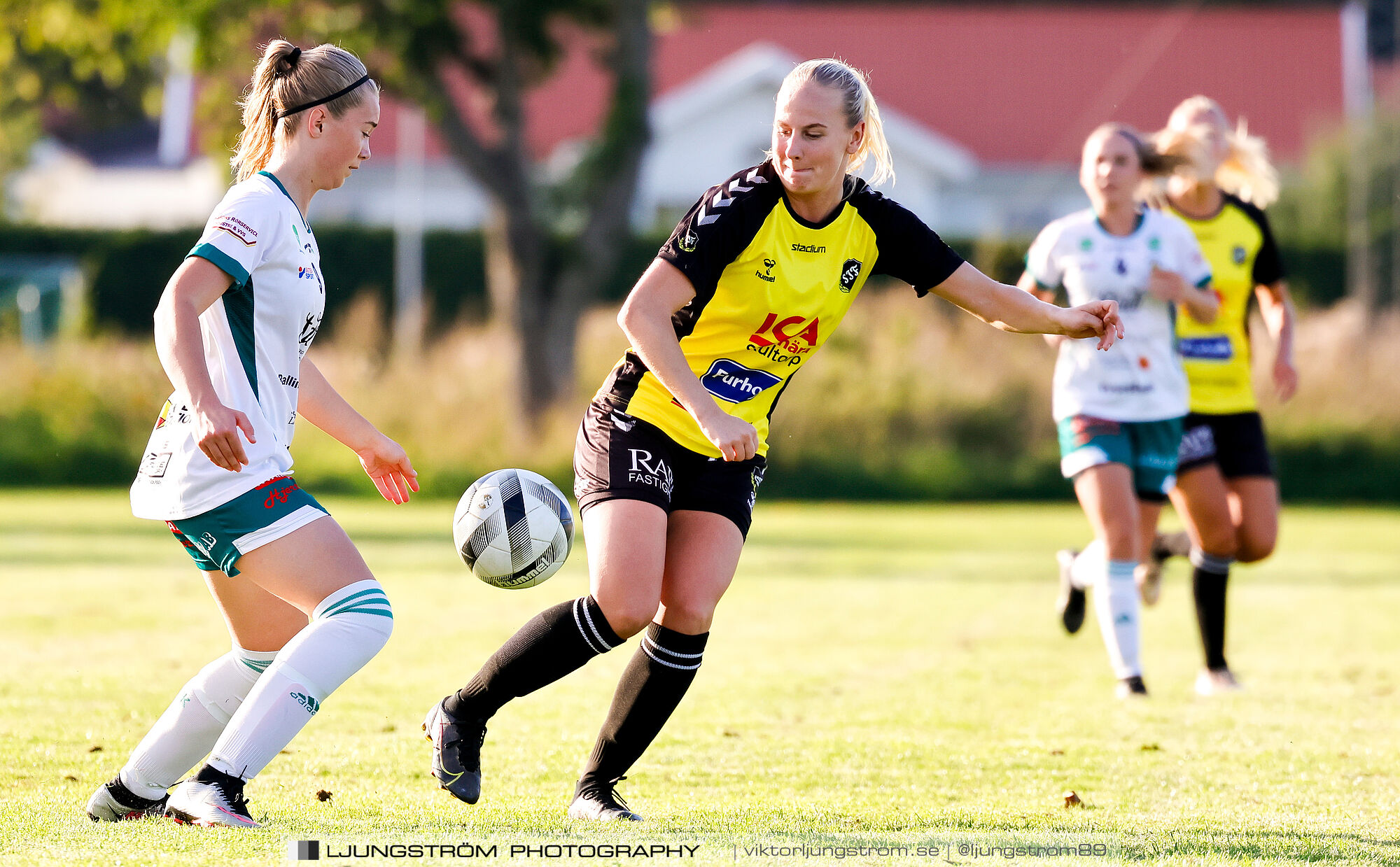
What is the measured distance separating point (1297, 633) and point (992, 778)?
15.9 ft

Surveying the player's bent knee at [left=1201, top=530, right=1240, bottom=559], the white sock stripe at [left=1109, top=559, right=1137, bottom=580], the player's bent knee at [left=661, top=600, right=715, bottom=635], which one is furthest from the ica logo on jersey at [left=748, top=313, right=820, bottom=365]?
the player's bent knee at [left=1201, top=530, right=1240, bottom=559]

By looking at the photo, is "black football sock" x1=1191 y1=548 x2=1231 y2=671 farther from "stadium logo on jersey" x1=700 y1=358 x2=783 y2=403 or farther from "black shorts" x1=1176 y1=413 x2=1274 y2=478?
"stadium logo on jersey" x1=700 y1=358 x2=783 y2=403

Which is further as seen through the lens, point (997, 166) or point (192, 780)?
point (997, 166)

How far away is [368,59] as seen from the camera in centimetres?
1989

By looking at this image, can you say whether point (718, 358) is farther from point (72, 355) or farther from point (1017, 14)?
point (1017, 14)

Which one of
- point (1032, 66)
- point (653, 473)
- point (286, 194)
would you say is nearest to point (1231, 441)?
point (653, 473)

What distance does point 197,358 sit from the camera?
353 centimetres

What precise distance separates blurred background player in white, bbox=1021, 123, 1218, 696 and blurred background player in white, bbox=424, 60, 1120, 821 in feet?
7.36

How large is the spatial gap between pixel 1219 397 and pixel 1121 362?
2.33ft

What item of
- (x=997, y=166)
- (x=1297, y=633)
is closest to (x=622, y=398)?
(x=1297, y=633)

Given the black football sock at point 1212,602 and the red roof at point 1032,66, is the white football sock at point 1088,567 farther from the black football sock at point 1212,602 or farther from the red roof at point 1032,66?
the red roof at point 1032,66

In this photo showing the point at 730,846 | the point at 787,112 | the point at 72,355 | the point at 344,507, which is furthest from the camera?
the point at 72,355

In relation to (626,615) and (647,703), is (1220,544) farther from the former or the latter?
(626,615)

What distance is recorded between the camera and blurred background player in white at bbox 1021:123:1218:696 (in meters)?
6.53
